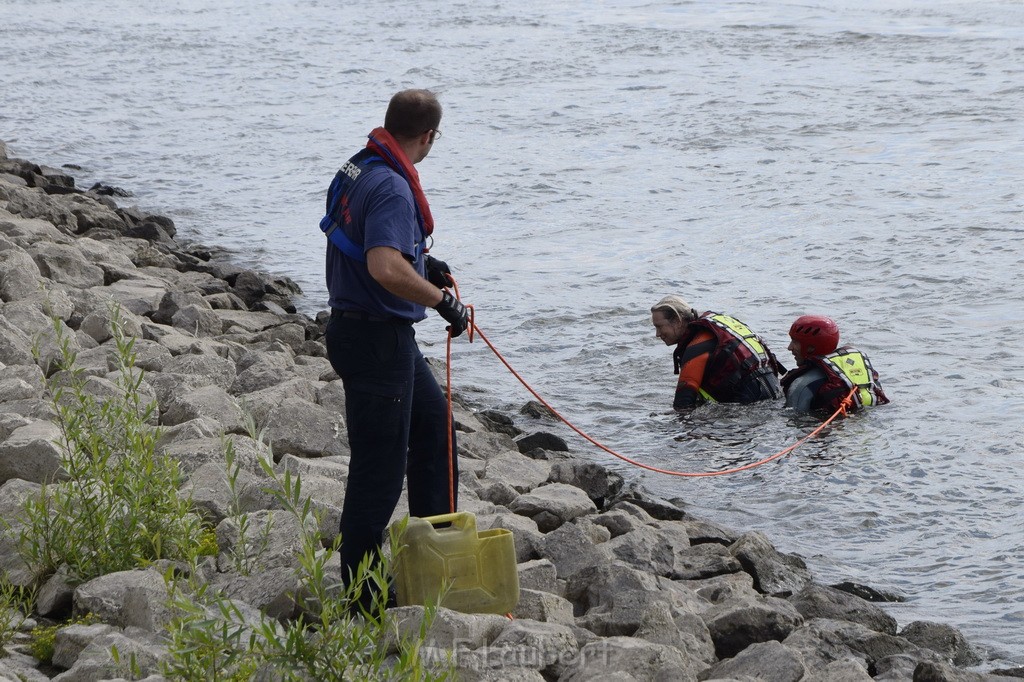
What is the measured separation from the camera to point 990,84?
71.8ft

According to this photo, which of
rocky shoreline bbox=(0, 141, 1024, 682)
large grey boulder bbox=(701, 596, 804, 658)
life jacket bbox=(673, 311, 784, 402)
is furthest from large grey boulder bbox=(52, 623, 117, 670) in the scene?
life jacket bbox=(673, 311, 784, 402)

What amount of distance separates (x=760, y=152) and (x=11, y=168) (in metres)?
10.9

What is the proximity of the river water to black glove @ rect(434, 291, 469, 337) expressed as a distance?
304cm

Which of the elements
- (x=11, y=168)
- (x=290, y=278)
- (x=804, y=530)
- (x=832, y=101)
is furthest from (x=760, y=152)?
(x=804, y=530)

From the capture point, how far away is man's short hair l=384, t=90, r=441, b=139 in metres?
4.36

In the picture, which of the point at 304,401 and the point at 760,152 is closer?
the point at 304,401

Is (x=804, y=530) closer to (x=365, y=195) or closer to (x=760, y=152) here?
(x=365, y=195)

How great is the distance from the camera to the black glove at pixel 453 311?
4.44 metres

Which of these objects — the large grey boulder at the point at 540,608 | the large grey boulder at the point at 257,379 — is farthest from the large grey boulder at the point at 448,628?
the large grey boulder at the point at 257,379

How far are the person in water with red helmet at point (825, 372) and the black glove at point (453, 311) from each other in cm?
464

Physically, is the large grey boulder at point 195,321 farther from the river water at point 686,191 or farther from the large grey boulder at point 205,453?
the large grey boulder at point 205,453

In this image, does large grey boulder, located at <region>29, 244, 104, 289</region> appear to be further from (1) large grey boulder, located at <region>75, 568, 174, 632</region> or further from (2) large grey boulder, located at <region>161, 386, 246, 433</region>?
(1) large grey boulder, located at <region>75, 568, 174, 632</region>

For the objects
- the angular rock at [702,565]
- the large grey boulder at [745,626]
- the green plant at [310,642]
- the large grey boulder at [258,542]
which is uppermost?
the green plant at [310,642]

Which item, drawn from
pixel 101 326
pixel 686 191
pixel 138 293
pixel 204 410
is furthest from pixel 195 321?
pixel 686 191
